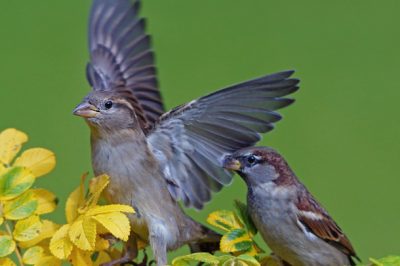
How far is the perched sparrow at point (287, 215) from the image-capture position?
2.86 meters

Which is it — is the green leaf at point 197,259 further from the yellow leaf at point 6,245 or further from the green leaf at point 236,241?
the yellow leaf at point 6,245

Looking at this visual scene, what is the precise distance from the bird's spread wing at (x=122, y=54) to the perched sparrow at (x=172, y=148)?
15.4 inches

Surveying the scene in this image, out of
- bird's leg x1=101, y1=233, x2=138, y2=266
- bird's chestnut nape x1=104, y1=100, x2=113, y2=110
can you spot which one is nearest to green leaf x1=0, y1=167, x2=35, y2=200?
bird's leg x1=101, y1=233, x2=138, y2=266

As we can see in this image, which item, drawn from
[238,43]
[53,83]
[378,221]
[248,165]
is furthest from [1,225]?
[238,43]

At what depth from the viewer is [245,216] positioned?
104 inches

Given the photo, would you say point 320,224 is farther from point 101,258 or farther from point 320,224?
point 101,258

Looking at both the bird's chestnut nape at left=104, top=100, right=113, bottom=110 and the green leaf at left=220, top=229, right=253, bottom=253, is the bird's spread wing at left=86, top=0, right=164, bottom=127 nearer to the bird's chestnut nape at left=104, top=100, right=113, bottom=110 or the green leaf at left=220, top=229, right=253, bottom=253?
the bird's chestnut nape at left=104, top=100, right=113, bottom=110

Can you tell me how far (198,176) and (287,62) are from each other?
5.17 meters

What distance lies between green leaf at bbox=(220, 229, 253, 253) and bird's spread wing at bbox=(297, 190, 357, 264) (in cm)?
59

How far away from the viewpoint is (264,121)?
2.93 m

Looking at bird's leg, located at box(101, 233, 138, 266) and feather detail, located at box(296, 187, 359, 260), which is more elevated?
bird's leg, located at box(101, 233, 138, 266)

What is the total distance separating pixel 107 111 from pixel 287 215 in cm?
66

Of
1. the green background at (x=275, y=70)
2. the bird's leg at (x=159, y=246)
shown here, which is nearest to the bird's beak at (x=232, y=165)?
the bird's leg at (x=159, y=246)

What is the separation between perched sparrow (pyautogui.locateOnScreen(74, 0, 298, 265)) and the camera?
300cm
